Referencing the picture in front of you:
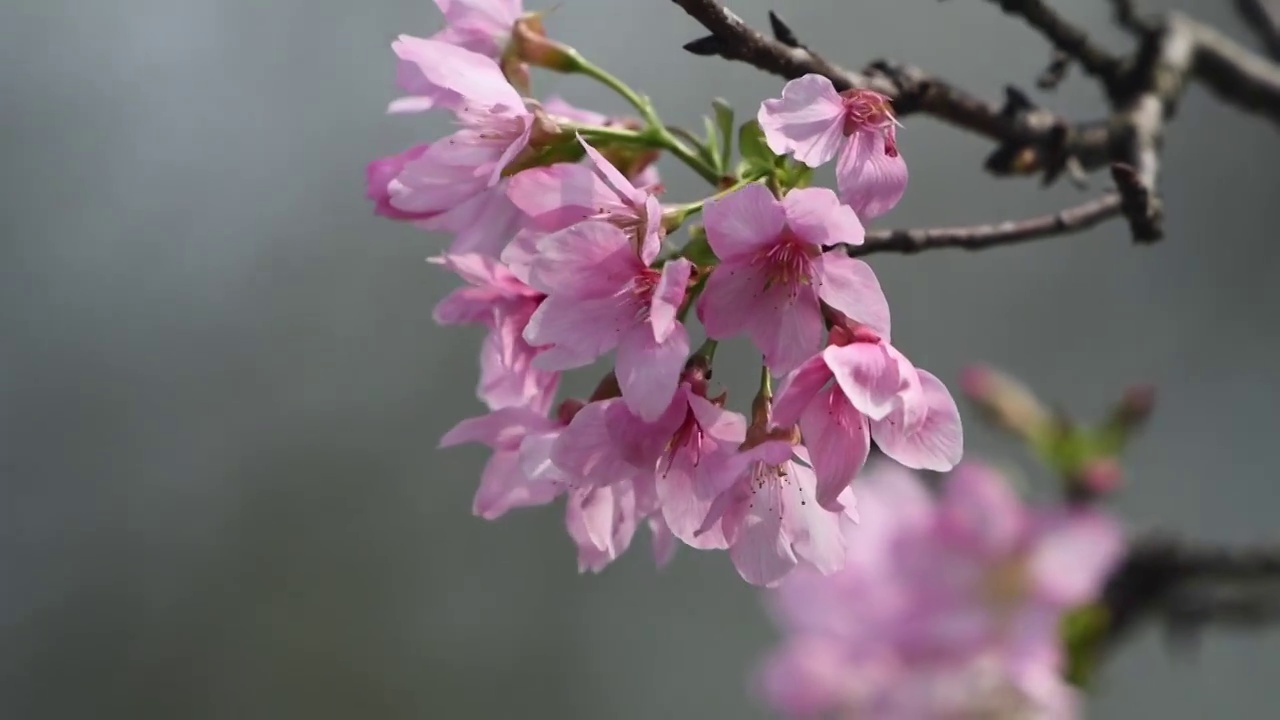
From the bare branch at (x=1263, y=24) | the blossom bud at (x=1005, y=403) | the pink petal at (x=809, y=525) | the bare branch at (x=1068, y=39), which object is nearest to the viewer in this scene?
the pink petal at (x=809, y=525)

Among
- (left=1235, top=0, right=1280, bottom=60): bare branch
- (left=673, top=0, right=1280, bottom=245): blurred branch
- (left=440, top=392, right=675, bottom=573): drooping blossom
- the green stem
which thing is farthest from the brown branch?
(left=1235, top=0, right=1280, bottom=60): bare branch

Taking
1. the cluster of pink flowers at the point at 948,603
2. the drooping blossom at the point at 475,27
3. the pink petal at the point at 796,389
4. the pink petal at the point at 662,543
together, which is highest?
the drooping blossom at the point at 475,27

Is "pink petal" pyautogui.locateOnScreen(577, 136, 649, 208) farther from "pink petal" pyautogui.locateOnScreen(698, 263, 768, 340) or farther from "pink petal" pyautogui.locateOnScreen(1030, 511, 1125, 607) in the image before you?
"pink petal" pyautogui.locateOnScreen(1030, 511, 1125, 607)

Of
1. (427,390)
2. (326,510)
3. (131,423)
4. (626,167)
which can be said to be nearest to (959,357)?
(427,390)

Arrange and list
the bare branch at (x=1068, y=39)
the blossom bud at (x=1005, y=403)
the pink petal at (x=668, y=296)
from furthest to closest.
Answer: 1. the blossom bud at (x=1005, y=403)
2. the bare branch at (x=1068, y=39)
3. the pink petal at (x=668, y=296)

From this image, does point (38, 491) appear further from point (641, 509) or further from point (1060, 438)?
point (641, 509)

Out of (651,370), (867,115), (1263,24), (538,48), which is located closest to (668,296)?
(651,370)

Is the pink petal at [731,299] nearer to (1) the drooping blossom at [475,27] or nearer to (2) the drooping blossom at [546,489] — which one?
(2) the drooping blossom at [546,489]

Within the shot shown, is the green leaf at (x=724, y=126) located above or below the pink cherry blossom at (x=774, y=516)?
above

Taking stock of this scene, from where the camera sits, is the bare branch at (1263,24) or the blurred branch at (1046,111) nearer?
the blurred branch at (1046,111)

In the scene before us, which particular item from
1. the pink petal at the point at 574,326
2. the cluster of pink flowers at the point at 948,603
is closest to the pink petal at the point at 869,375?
the pink petal at the point at 574,326
